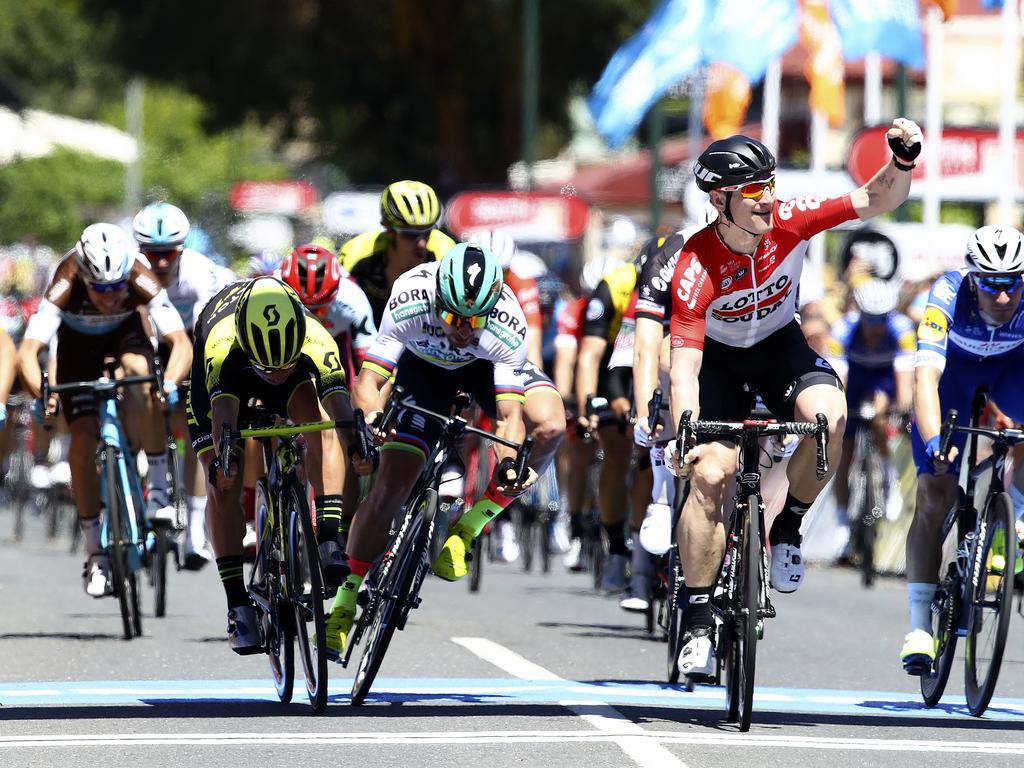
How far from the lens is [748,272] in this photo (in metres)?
8.78

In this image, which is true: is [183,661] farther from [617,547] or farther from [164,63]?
[164,63]

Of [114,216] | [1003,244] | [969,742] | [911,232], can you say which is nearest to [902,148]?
[1003,244]

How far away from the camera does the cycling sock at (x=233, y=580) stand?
9398 millimetres

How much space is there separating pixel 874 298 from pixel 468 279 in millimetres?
7796

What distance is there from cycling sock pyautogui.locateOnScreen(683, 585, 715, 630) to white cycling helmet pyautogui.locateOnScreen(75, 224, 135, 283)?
14.8 ft

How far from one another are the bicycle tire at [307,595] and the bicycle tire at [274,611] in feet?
0.25

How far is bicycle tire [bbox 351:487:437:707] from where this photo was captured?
9.00 m

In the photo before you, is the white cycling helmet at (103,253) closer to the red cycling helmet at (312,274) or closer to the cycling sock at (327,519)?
the red cycling helmet at (312,274)

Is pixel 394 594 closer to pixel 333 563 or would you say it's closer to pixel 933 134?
pixel 333 563

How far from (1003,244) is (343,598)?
304 cm

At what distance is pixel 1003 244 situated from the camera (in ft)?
30.8

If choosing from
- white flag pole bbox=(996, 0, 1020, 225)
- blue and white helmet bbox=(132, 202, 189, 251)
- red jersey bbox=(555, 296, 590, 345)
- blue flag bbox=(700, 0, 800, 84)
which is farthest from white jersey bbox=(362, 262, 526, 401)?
blue flag bbox=(700, 0, 800, 84)

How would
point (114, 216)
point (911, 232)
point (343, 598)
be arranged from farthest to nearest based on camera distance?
point (114, 216), point (911, 232), point (343, 598)

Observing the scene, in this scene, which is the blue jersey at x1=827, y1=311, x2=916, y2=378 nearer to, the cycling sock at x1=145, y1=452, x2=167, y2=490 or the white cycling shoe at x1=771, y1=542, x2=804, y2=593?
the cycling sock at x1=145, y1=452, x2=167, y2=490
